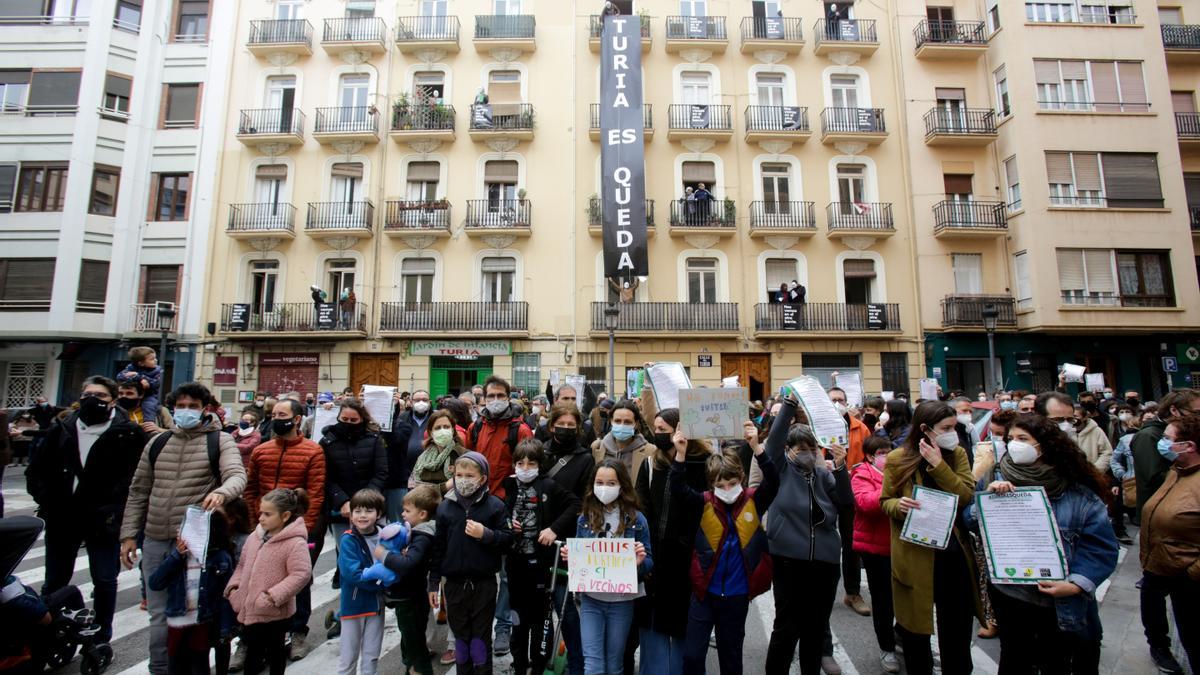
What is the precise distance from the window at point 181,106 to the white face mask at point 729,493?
2344 centimetres

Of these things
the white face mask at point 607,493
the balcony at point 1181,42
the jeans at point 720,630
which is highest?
the balcony at point 1181,42

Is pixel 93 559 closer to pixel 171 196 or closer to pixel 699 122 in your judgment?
pixel 699 122

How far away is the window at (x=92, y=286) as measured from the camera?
61.3 feet

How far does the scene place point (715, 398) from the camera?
384 centimetres

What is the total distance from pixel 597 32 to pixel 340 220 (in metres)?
10.9

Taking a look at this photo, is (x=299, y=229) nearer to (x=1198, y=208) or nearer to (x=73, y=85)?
(x=73, y=85)

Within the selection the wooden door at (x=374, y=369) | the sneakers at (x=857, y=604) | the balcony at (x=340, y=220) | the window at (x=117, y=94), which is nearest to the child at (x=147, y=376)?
the sneakers at (x=857, y=604)

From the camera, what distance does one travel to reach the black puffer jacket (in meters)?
5.41

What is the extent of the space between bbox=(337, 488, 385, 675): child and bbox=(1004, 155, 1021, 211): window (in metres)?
21.7

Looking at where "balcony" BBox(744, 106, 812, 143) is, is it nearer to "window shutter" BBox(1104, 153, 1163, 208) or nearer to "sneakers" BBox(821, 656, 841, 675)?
"window shutter" BBox(1104, 153, 1163, 208)

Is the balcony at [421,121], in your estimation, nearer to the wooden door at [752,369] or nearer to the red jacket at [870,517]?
the wooden door at [752,369]

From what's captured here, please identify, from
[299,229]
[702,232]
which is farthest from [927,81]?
[299,229]

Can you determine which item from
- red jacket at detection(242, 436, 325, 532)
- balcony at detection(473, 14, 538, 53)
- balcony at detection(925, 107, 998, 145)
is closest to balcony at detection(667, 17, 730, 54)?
balcony at detection(473, 14, 538, 53)

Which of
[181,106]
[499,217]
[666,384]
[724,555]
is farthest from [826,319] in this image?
[181,106]
